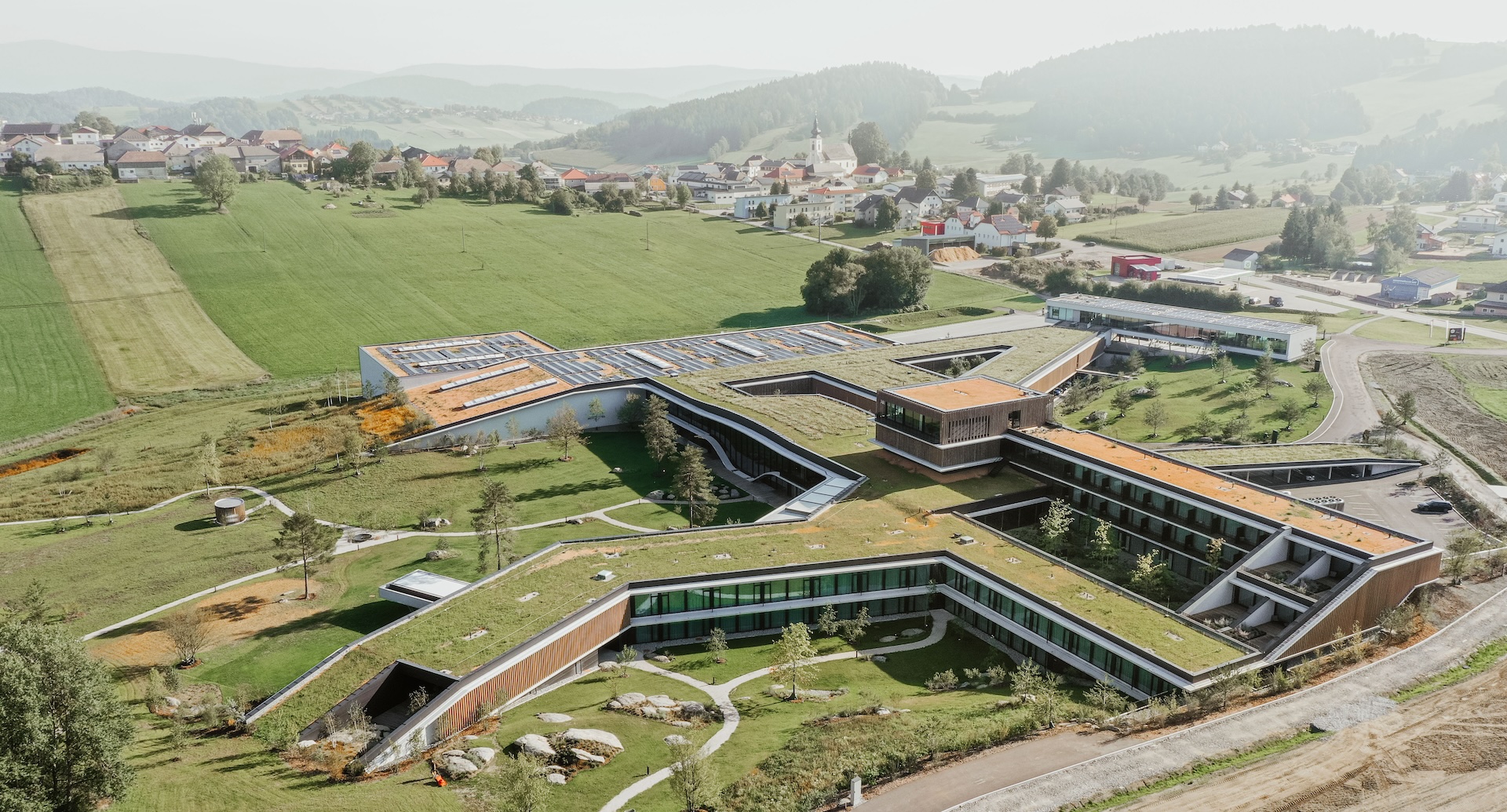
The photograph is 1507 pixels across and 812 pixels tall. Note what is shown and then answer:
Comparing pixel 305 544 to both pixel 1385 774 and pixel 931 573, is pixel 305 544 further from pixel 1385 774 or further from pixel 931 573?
pixel 1385 774

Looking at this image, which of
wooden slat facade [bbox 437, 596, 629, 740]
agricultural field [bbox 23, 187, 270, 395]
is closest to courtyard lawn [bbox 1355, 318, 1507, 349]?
wooden slat facade [bbox 437, 596, 629, 740]

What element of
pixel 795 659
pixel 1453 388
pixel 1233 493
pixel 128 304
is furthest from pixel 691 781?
pixel 128 304

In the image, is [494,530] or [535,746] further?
[494,530]

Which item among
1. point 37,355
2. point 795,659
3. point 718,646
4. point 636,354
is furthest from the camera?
point 37,355

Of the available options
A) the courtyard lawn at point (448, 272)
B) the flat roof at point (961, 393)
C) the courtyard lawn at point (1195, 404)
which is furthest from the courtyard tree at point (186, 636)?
the courtyard lawn at point (1195, 404)

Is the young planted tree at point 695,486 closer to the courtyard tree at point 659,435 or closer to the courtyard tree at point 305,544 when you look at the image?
the courtyard tree at point 659,435
